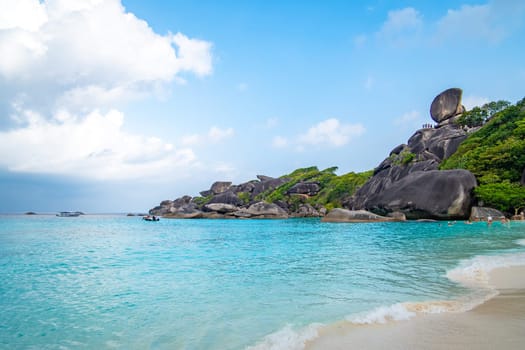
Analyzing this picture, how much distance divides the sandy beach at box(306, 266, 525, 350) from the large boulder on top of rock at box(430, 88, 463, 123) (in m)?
46.4

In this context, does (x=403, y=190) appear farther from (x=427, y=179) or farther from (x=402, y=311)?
(x=402, y=311)

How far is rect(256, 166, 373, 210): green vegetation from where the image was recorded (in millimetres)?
47688

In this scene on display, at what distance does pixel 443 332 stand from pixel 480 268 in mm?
4714

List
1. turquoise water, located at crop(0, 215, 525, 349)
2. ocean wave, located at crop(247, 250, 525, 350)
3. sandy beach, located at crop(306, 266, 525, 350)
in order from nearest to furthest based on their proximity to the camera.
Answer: sandy beach, located at crop(306, 266, 525, 350) < ocean wave, located at crop(247, 250, 525, 350) < turquoise water, located at crop(0, 215, 525, 349)

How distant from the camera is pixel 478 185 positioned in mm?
26688

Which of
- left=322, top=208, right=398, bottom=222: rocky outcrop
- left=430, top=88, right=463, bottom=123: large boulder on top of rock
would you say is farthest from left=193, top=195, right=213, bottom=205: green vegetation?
left=430, top=88, right=463, bottom=123: large boulder on top of rock

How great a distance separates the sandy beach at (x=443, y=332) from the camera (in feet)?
10.2

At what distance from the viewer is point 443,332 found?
11.2ft

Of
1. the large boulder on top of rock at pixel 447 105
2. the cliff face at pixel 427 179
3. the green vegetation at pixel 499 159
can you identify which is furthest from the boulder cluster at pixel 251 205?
the green vegetation at pixel 499 159

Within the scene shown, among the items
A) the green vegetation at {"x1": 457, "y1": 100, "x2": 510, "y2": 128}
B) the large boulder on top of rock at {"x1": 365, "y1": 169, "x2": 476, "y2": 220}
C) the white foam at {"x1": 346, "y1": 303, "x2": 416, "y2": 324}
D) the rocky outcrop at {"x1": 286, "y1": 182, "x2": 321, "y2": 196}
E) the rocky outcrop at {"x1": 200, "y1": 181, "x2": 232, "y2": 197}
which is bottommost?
the white foam at {"x1": 346, "y1": 303, "x2": 416, "y2": 324}

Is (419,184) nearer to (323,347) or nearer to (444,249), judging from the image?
(444,249)

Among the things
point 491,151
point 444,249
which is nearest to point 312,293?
point 444,249

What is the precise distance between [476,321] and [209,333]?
9.77 feet

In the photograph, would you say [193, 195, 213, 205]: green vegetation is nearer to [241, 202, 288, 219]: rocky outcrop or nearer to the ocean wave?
[241, 202, 288, 219]: rocky outcrop
